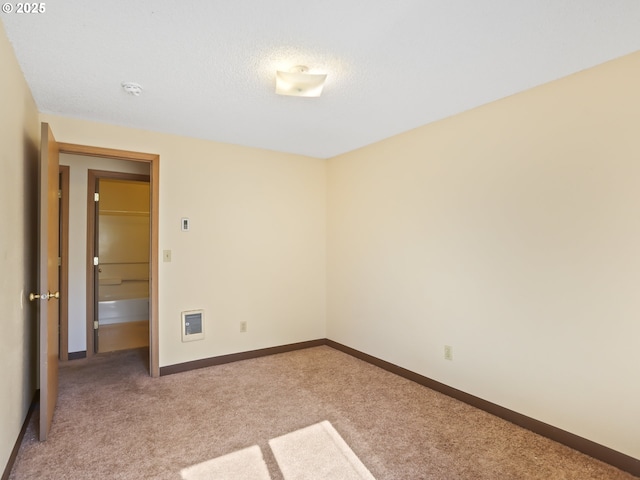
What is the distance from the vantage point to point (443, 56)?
6.42ft

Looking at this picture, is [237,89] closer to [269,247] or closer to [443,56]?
[443,56]

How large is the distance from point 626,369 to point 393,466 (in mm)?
1391

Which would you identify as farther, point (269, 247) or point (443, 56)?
point (269, 247)

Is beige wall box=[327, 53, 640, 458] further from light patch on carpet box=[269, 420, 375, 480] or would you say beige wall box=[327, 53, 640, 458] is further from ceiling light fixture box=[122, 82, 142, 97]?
ceiling light fixture box=[122, 82, 142, 97]

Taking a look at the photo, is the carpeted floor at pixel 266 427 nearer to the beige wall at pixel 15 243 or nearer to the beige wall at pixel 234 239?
the beige wall at pixel 15 243

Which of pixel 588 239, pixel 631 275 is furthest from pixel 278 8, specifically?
pixel 631 275

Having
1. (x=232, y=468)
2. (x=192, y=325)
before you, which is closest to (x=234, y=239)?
(x=192, y=325)

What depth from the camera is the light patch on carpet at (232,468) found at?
6.18ft

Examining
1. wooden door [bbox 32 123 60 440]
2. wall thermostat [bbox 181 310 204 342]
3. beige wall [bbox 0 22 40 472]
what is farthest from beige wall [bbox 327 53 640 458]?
beige wall [bbox 0 22 40 472]

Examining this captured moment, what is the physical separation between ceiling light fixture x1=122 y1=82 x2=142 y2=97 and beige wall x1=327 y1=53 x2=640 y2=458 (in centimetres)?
219

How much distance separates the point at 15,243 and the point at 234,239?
191cm

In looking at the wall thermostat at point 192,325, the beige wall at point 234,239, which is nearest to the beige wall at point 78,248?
the beige wall at point 234,239

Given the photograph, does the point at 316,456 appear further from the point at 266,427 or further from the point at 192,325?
the point at 192,325

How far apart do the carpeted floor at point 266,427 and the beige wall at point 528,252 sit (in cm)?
29
